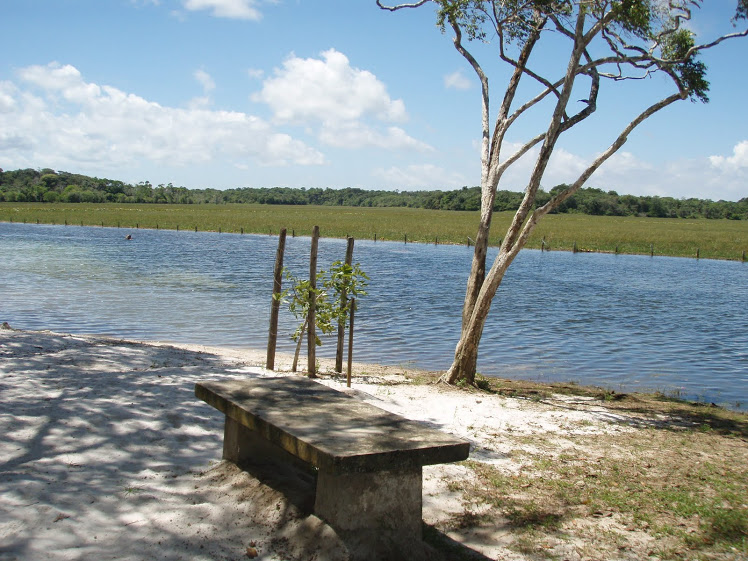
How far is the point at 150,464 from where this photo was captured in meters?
5.83

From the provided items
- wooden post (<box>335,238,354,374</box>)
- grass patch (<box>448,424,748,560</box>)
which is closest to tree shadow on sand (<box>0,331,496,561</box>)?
grass patch (<box>448,424,748,560</box>)

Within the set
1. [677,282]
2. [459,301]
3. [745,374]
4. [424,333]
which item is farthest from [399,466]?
[677,282]

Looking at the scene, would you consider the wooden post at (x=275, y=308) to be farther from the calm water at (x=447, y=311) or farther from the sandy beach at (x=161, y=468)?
the calm water at (x=447, y=311)

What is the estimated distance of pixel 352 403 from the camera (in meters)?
5.62

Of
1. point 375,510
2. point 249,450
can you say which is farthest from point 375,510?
point 249,450

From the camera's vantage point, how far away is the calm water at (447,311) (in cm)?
1504

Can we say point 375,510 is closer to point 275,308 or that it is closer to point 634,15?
point 275,308

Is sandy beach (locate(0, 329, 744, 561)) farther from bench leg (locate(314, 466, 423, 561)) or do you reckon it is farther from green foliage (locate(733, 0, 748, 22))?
green foliage (locate(733, 0, 748, 22))

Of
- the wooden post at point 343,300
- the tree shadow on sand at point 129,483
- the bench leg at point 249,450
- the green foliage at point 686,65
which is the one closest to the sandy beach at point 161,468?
the tree shadow on sand at point 129,483

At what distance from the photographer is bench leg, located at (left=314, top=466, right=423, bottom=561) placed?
4473 millimetres

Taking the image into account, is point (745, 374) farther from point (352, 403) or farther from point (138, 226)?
point (138, 226)

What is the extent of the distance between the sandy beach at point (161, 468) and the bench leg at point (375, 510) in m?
0.15

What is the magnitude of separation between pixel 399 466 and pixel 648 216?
133334 millimetres

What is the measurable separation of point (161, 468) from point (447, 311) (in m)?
17.5
